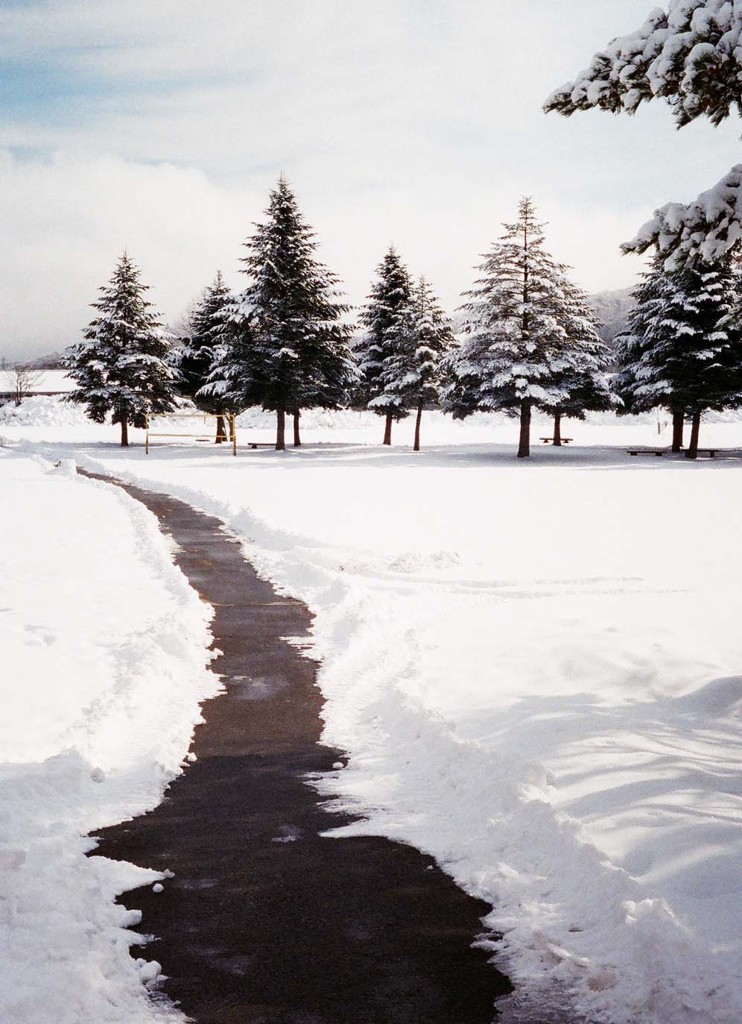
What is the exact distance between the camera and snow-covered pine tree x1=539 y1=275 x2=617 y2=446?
38344 millimetres

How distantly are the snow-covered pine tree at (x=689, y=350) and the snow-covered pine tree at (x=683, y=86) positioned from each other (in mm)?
33111

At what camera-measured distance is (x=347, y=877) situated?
409 cm

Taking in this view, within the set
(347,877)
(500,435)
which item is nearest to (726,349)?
(500,435)

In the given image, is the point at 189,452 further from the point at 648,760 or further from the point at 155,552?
the point at 648,760

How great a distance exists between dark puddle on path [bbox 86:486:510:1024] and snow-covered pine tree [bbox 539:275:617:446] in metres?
33.8

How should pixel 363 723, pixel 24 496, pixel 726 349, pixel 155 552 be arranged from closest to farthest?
pixel 363 723 < pixel 155 552 < pixel 24 496 < pixel 726 349

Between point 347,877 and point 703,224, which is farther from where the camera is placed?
point 703,224

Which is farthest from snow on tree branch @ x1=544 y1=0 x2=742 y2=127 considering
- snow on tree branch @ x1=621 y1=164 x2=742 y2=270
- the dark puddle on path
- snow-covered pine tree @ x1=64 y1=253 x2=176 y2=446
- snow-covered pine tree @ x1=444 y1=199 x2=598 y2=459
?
snow-covered pine tree @ x1=64 y1=253 x2=176 y2=446

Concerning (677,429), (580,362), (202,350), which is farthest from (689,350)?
(202,350)

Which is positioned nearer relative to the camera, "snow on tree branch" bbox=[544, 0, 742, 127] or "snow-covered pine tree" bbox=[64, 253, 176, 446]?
"snow on tree branch" bbox=[544, 0, 742, 127]

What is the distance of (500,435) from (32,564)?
52.1 metres

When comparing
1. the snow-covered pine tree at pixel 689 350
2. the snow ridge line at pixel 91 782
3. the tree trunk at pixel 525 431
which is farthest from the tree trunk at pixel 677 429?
the snow ridge line at pixel 91 782

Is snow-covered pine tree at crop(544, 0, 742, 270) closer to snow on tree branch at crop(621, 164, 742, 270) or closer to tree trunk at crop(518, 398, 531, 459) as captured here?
snow on tree branch at crop(621, 164, 742, 270)

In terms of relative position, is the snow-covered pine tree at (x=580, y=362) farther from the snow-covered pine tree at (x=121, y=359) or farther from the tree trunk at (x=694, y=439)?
the snow-covered pine tree at (x=121, y=359)
